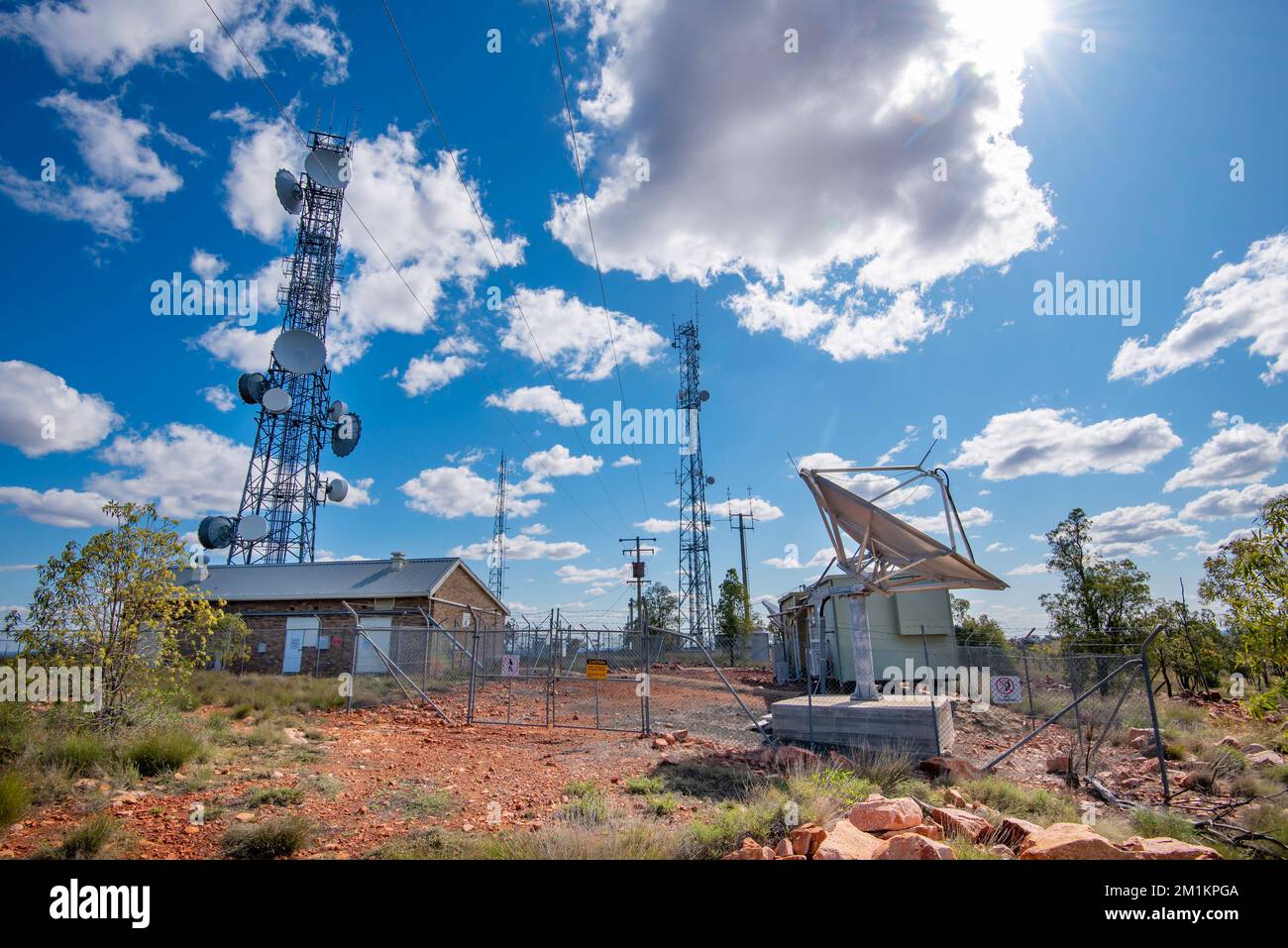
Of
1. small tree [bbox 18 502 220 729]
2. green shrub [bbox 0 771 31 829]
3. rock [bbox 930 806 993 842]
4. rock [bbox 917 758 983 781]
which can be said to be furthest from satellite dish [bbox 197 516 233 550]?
rock [bbox 930 806 993 842]

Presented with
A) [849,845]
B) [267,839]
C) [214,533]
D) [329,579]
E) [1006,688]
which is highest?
[214,533]

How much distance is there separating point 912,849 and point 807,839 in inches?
33.5

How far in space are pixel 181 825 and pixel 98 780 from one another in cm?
232

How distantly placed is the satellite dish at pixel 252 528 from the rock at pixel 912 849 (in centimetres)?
3655

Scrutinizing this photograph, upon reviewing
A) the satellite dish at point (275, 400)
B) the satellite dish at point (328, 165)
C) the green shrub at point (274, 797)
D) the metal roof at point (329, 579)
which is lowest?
the green shrub at point (274, 797)

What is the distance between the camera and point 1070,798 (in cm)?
924

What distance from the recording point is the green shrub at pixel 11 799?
20.4 ft

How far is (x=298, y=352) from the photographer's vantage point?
32.1 m

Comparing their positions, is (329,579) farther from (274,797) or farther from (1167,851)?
(1167,851)

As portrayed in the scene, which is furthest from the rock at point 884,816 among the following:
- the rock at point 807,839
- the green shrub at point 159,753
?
the green shrub at point 159,753

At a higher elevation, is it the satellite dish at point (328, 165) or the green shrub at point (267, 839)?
the satellite dish at point (328, 165)

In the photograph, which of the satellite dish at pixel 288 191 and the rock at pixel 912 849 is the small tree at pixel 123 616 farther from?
the satellite dish at pixel 288 191

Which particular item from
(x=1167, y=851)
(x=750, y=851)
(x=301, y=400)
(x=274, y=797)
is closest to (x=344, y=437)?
(x=301, y=400)
